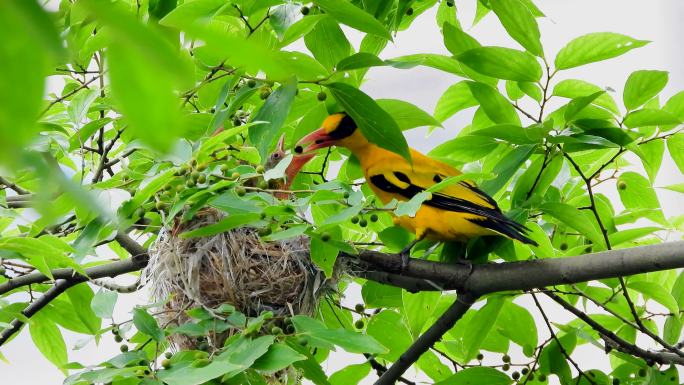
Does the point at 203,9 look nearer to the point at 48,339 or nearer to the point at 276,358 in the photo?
the point at 276,358

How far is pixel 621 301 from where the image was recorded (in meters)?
3.25

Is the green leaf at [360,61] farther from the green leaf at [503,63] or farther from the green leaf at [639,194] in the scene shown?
the green leaf at [639,194]

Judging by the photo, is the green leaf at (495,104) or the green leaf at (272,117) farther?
the green leaf at (495,104)

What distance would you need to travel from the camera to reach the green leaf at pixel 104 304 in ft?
7.35

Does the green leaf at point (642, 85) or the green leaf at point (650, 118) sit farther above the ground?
the green leaf at point (642, 85)

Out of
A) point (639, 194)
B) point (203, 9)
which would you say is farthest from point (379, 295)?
point (203, 9)

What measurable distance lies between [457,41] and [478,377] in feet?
3.48

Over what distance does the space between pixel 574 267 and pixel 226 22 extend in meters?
1.23

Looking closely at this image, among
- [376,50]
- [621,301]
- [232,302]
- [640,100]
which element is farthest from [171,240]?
[621,301]

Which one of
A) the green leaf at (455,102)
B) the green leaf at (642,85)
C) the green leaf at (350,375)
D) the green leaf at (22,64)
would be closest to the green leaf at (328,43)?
the green leaf at (455,102)

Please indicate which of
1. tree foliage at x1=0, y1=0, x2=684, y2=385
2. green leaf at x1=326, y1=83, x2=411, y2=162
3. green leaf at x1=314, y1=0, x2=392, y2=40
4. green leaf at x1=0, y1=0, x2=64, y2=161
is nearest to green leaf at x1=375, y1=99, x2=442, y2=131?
tree foliage at x1=0, y1=0, x2=684, y2=385

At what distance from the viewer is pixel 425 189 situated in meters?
2.96

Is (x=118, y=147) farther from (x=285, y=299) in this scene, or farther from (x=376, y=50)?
(x=376, y=50)

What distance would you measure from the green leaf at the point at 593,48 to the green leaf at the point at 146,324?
1278mm
